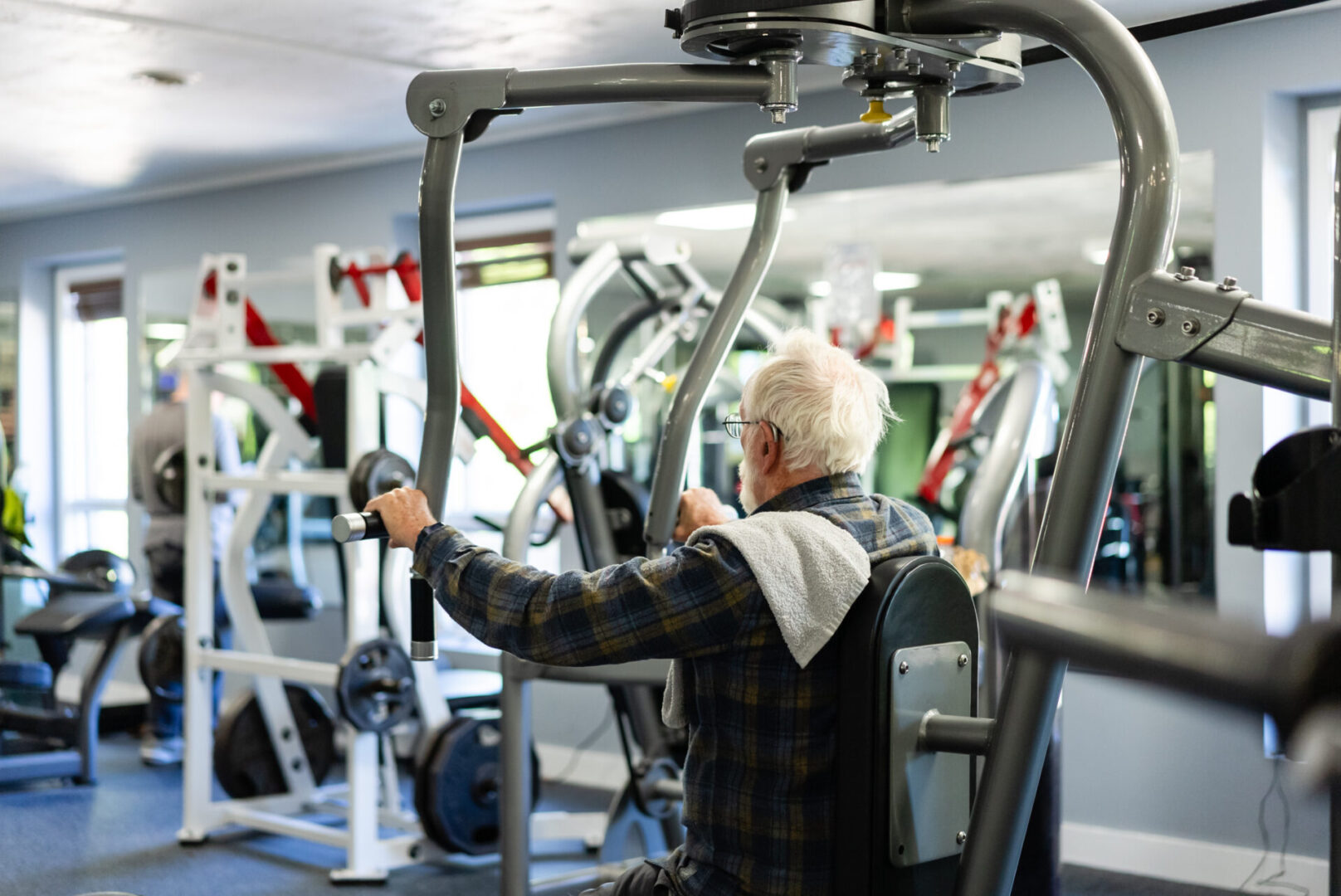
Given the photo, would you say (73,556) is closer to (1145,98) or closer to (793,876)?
(793,876)

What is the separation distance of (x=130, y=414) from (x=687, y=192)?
342 centimetres

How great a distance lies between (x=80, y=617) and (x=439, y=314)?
414cm

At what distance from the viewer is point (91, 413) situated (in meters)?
7.50

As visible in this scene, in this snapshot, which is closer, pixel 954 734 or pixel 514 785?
pixel 954 734

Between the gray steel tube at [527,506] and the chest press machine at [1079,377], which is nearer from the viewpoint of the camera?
the chest press machine at [1079,377]

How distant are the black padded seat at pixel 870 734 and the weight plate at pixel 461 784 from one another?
239 centimetres

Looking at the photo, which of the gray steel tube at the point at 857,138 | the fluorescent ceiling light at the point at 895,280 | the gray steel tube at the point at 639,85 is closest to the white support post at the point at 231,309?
the fluorescent ceiling light at the point at 895,280

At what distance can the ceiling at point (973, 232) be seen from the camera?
4.23 meters

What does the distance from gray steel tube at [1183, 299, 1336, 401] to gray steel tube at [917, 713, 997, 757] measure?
1.73 ft

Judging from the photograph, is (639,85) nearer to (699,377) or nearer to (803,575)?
(803,575)

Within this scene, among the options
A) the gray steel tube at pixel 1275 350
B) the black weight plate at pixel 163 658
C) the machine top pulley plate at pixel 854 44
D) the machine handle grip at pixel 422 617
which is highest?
the machine top pulley plate at pixel 854 44

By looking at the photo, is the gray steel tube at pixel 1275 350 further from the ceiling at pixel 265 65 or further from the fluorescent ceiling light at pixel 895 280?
the fluorescent ceiling light at pixel 895 280

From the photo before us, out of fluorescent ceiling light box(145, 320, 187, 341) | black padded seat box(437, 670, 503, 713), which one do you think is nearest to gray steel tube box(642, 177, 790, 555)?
black padded seat box(437, 670, 503, 713)

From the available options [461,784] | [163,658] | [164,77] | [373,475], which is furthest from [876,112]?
[163,658]
